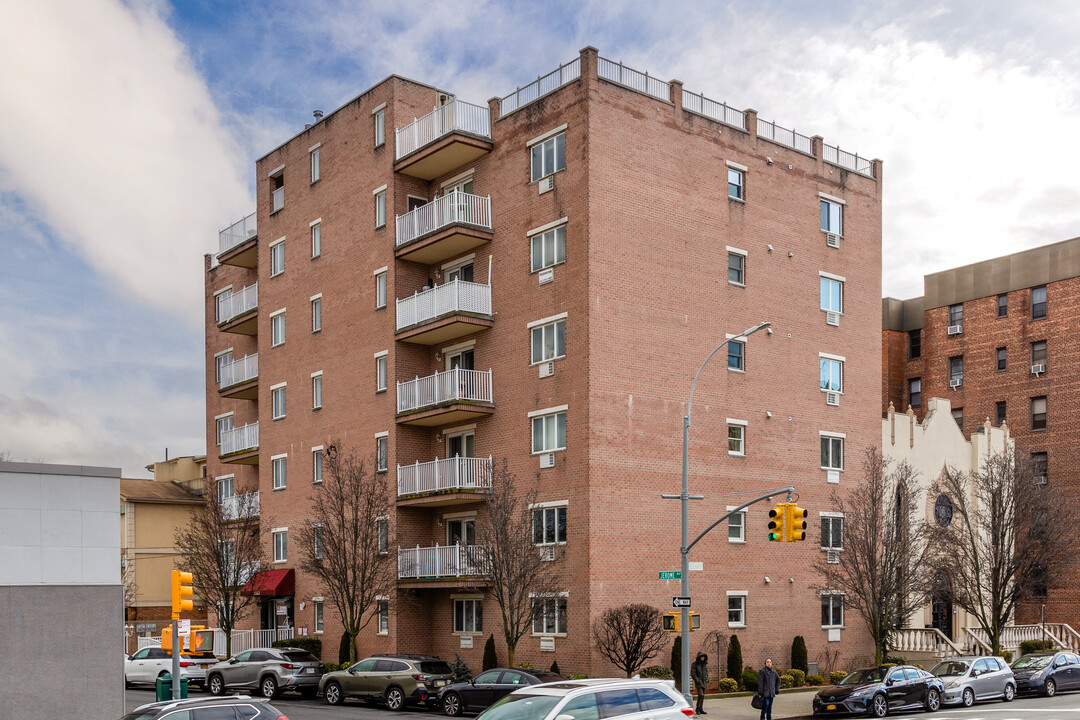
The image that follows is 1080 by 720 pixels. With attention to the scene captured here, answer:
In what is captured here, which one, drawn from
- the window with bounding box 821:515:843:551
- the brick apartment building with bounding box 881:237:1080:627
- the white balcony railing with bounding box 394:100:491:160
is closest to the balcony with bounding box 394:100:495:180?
the white balcony railing with bounding box 394:100:491:160

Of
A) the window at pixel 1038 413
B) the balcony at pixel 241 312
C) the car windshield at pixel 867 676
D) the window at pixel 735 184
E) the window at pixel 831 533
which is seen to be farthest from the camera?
the window at pixel 1038 413

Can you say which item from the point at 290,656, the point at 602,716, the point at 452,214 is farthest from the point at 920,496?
the point at 602,716

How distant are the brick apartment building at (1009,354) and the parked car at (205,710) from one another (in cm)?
4747

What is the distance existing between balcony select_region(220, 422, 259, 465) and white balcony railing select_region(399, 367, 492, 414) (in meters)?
14.0

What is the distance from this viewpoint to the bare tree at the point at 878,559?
124 feet

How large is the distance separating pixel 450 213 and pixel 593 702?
26.8 m

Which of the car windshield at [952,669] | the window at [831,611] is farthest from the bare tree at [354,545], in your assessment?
the car windshield at [952,669]

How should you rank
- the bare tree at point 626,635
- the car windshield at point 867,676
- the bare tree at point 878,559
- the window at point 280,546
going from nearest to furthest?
the car windshield at point 867,676 → the bare tree at point 626,635 → the bare tree at point 878,559 → the window at point 280,546

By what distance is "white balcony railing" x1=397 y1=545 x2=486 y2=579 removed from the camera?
124 feet

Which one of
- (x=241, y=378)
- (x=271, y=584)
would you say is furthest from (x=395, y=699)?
(x=241, y=378)

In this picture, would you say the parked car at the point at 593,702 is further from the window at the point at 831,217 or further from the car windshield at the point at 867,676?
the window at the point at 831,217

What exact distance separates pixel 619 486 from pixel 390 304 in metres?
12.5

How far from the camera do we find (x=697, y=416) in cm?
3934

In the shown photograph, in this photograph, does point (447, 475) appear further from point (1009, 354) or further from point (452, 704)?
point (1009, 354)
